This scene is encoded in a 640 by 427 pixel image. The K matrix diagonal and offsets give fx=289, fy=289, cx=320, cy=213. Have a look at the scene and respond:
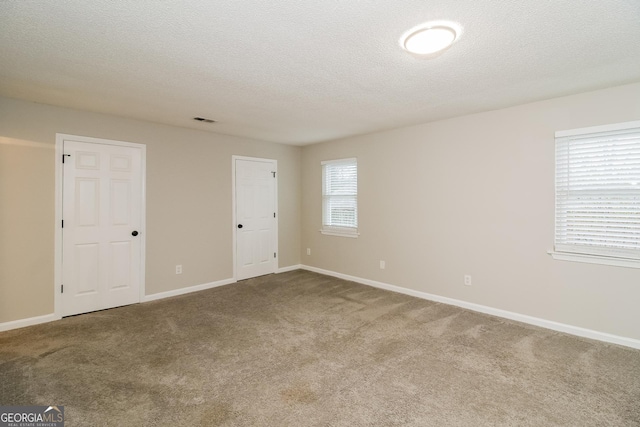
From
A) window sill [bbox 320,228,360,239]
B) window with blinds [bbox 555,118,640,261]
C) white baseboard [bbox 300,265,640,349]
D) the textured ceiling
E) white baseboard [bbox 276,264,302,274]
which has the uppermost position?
the textured ceiling

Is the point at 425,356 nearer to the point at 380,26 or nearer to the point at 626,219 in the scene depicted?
the point at 626,219

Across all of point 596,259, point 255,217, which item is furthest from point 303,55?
point 255,217

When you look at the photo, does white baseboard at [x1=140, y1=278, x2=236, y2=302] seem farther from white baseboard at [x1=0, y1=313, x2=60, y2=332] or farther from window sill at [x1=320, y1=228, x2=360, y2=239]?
window sill at [x1=320, y1=228, x2=360, y2=239]

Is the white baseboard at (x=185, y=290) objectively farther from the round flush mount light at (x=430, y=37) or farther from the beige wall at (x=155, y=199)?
the round flush mount light at (x=430, y=37)

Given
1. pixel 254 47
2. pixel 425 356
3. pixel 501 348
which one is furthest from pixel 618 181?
pixel 254 47

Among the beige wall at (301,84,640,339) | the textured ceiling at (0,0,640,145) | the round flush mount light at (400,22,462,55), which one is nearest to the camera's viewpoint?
the textured ceiling at (0,0,640,145)

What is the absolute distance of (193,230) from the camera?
4426 millimetres

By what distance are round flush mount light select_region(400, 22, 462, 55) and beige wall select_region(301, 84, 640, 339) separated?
190 cm

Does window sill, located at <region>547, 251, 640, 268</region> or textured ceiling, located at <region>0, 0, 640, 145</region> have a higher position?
textured ceiling, located at <region>0, 0, 640, 145</region>

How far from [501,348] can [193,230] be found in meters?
4.13

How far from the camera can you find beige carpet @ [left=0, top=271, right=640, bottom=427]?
6.00 ft

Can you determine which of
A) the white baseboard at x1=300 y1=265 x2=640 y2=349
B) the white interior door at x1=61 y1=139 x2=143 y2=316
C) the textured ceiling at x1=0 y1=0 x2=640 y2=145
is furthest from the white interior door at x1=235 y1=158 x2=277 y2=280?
the white baseboard at x1=300 y1=265 x2=640 y2=349

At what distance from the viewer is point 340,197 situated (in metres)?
5.19

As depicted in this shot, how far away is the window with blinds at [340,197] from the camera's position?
4988 millimetres
